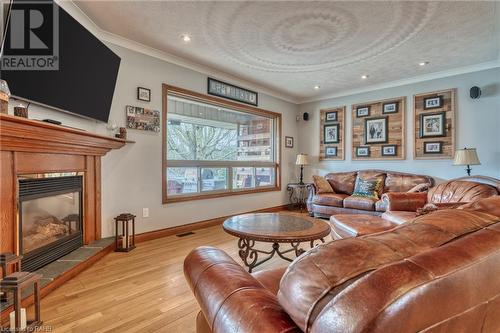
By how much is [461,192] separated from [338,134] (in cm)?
270

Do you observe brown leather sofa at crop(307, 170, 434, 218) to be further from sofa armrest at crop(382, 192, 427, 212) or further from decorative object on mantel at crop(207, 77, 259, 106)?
decorative object on mantel at crop(207, 77, 259, 106)

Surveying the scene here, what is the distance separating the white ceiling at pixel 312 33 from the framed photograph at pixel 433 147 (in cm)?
116

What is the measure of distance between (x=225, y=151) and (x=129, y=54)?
6.85 ft

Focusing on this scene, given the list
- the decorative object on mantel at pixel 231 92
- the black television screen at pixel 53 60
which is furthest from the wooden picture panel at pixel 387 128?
the black television screen at pixel 53 60

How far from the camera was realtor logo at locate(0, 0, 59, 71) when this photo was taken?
1836 millimetres

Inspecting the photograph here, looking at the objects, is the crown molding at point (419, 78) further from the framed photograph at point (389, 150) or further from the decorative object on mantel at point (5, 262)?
the decorative object on mantel at point (5, 262)

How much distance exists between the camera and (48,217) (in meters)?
2.39

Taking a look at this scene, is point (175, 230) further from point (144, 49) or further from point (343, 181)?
point (343, 181)

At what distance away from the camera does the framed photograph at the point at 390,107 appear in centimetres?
475

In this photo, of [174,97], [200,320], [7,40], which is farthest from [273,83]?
[200,320]

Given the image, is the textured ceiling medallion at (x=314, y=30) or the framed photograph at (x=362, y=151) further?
the framed photograph at (x=362, y=151)

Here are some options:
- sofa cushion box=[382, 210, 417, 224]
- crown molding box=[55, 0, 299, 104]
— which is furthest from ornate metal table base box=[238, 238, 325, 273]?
crown molding box=[55, 0, 299, 104]

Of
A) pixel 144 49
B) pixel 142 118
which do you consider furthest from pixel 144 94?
pixel 144 49

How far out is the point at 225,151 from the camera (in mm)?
4660
